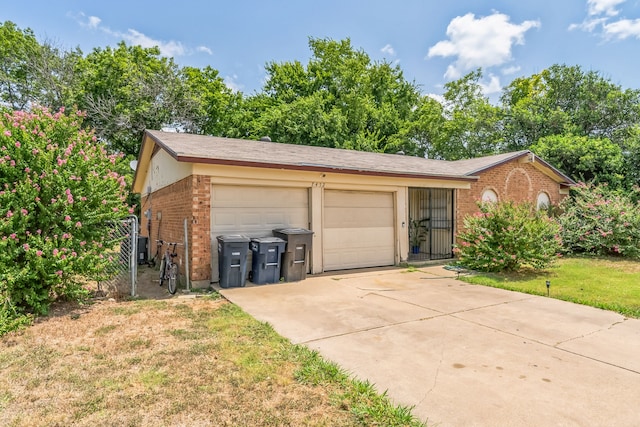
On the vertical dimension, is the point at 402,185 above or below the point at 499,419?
above

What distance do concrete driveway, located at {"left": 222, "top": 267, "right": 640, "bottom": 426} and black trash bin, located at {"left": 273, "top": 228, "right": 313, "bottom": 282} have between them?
78 centimetres

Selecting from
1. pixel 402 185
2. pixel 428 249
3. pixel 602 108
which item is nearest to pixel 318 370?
pixel 402 185

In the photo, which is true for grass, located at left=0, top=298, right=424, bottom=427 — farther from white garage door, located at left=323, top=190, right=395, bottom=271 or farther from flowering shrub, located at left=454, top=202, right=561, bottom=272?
flowering shrub, located at left=454, top=202, right=561, bottom=272

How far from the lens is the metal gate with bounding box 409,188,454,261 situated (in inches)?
475

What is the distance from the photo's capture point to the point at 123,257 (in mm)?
7680

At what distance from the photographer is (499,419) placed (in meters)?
→ 2.70

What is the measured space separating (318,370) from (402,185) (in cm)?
774

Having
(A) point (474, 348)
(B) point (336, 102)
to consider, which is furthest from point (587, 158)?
(B) point (336, 102)

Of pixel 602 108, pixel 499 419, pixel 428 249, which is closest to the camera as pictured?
pixel 499 419

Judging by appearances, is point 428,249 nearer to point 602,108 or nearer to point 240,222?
point 240,222

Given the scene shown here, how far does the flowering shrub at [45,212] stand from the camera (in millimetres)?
5172

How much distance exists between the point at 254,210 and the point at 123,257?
2.90m

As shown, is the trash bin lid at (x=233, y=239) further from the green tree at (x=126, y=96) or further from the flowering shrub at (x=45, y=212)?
the green tree at (x=126, y=96)

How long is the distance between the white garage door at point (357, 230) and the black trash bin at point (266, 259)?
175 cm
